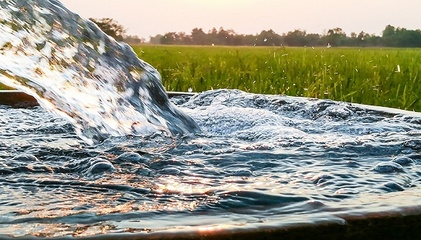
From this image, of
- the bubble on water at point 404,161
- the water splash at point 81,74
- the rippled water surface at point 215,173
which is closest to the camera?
the rippled water surface at point 215,173

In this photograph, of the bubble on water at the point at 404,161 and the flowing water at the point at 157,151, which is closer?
the flowing water at the point at 157,151

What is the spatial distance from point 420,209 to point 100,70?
5.57ft

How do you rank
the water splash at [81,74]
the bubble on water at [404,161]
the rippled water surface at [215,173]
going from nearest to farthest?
the rippled water surface at [215,173]
the bubble on water at [404,161]
the water splash at [81,74]

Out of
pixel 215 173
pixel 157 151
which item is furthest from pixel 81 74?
pixel 215 173

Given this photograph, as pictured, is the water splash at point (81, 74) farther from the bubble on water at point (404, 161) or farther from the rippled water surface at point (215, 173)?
the bubble on water at point (404, 161)

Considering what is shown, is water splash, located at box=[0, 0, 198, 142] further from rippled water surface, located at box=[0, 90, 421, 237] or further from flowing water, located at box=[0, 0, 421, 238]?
rippled water surface, located at box=[0, 90, 421, 237]

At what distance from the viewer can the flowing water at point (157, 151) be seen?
3.00 ft

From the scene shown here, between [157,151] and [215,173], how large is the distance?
36 centimetres

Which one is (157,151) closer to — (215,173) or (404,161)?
(215,173)

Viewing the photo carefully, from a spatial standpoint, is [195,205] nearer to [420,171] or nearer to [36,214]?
[36,214]

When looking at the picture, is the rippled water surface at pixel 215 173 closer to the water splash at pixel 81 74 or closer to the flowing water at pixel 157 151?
the flowing water at pixel 157 151

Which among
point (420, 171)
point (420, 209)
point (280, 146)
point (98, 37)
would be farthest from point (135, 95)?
point (420, 209)

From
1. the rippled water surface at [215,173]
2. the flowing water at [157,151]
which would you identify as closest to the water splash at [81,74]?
the flowing water at [157,151]

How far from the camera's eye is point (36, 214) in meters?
0.95
